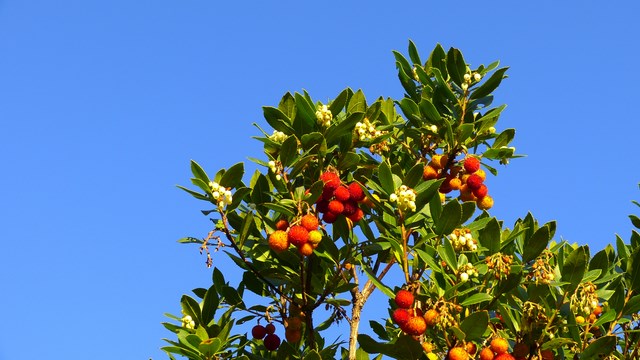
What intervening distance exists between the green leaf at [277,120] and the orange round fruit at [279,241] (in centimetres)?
81

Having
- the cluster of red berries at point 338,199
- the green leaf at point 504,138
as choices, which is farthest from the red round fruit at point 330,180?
the green leaf at point 504,138

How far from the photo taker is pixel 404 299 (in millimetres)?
4488

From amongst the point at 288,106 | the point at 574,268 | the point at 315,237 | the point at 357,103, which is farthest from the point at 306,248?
the point at 574,268

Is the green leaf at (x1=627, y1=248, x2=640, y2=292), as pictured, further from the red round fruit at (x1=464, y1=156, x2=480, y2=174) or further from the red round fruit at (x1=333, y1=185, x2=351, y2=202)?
the red round fruit at (x1=333, y1=185, x2=351, y2=202)

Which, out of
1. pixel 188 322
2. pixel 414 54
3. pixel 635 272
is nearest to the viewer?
pixel 635 272

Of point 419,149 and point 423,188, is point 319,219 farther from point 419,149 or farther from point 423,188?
point 419,149

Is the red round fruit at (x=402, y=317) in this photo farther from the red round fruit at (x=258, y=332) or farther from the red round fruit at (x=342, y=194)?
the red round fruit at (x=258, y=332)

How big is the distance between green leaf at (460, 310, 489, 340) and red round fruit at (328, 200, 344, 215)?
938 mm

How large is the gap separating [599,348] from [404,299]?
3.71 feet

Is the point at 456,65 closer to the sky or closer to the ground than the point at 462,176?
closer to the sky

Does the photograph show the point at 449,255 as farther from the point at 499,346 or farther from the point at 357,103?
the point at 357,103

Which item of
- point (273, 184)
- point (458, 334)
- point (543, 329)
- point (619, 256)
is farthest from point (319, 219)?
point (619, 256)

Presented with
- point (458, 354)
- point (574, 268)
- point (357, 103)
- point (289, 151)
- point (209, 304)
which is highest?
point (357, 103)

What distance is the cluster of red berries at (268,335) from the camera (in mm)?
5281
